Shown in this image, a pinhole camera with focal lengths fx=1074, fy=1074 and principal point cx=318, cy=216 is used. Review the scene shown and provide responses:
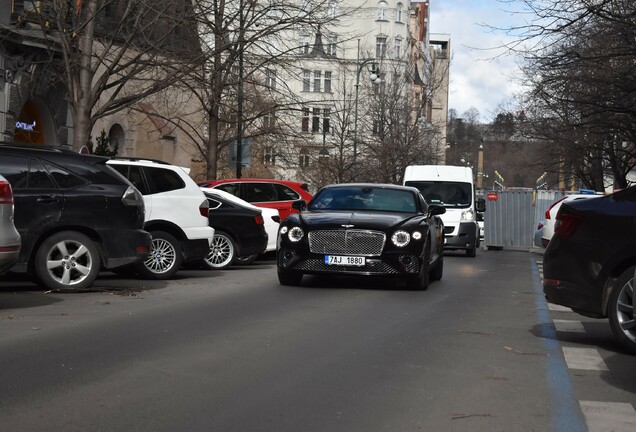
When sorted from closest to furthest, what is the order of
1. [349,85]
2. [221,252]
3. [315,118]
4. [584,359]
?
[584,359], [221,252], [315,118], [349,85]

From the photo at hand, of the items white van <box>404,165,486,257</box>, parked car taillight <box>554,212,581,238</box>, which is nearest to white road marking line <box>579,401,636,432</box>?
parked car taillight <box>554,212,581,238</box>

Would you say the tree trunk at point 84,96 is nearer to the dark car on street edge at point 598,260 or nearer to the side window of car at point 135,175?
the side window of car at point 135,175

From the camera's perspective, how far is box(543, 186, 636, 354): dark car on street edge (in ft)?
29.8

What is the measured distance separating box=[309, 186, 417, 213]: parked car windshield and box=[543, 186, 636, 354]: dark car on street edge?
628 cm

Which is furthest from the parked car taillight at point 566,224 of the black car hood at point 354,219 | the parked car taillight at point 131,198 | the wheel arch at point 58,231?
the wheel arch at point 58,231

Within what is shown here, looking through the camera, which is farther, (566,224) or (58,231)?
(58,231)

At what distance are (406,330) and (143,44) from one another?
601 inches

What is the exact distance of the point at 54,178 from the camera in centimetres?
1323

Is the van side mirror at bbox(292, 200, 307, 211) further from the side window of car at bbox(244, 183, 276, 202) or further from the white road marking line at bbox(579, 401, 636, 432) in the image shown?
the white road marking line at bbox(579, 401, 636, 432)

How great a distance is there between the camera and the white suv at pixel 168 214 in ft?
52.1

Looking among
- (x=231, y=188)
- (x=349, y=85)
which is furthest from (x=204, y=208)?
(x=349, y=85)

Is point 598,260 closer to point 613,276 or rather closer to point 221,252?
point 613,276

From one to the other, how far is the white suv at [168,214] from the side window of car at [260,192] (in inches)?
272

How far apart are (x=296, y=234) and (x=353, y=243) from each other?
0.81 meters
